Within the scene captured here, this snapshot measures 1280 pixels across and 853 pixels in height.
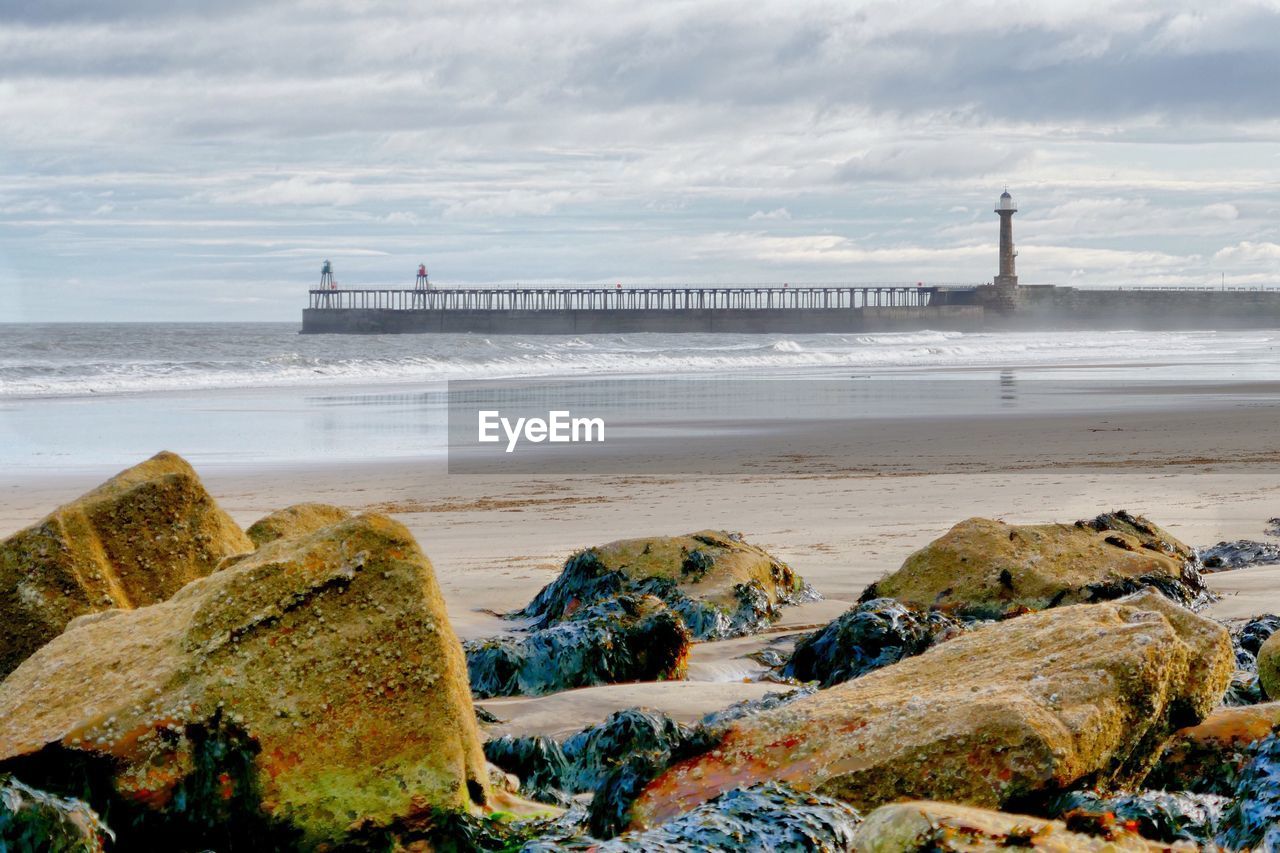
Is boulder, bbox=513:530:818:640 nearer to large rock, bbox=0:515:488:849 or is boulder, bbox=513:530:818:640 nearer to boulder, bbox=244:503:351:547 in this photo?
boulder, bbox=244:503:351:547

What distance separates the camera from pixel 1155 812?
8.60 ft

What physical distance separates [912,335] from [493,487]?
52608mm

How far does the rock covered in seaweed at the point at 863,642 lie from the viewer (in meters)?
4.29

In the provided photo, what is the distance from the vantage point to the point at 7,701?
3049 mm

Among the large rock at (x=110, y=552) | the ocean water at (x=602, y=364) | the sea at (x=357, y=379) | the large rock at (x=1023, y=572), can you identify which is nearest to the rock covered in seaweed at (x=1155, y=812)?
the large rock at (x=1023, y=572)

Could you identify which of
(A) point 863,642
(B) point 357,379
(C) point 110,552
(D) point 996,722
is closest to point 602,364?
(B) point 357,379

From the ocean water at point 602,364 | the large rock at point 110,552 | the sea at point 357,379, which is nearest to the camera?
the large rock at point 110,552

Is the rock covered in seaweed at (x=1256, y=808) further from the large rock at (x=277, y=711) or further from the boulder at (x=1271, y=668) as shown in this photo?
the large rock at (x=277, y=711)

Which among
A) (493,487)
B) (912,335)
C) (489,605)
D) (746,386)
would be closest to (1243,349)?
(912,335)

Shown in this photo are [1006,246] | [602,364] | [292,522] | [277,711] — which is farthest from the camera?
[1006,246]

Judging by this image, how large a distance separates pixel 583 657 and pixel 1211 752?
81.9 inches

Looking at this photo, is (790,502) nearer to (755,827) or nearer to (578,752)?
(578,752)

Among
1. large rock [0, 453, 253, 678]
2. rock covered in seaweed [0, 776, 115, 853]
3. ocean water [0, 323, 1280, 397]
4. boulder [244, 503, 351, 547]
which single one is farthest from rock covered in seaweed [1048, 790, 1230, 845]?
ocean water [0, 323, 1280, 397]

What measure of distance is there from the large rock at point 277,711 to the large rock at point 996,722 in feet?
1.70
